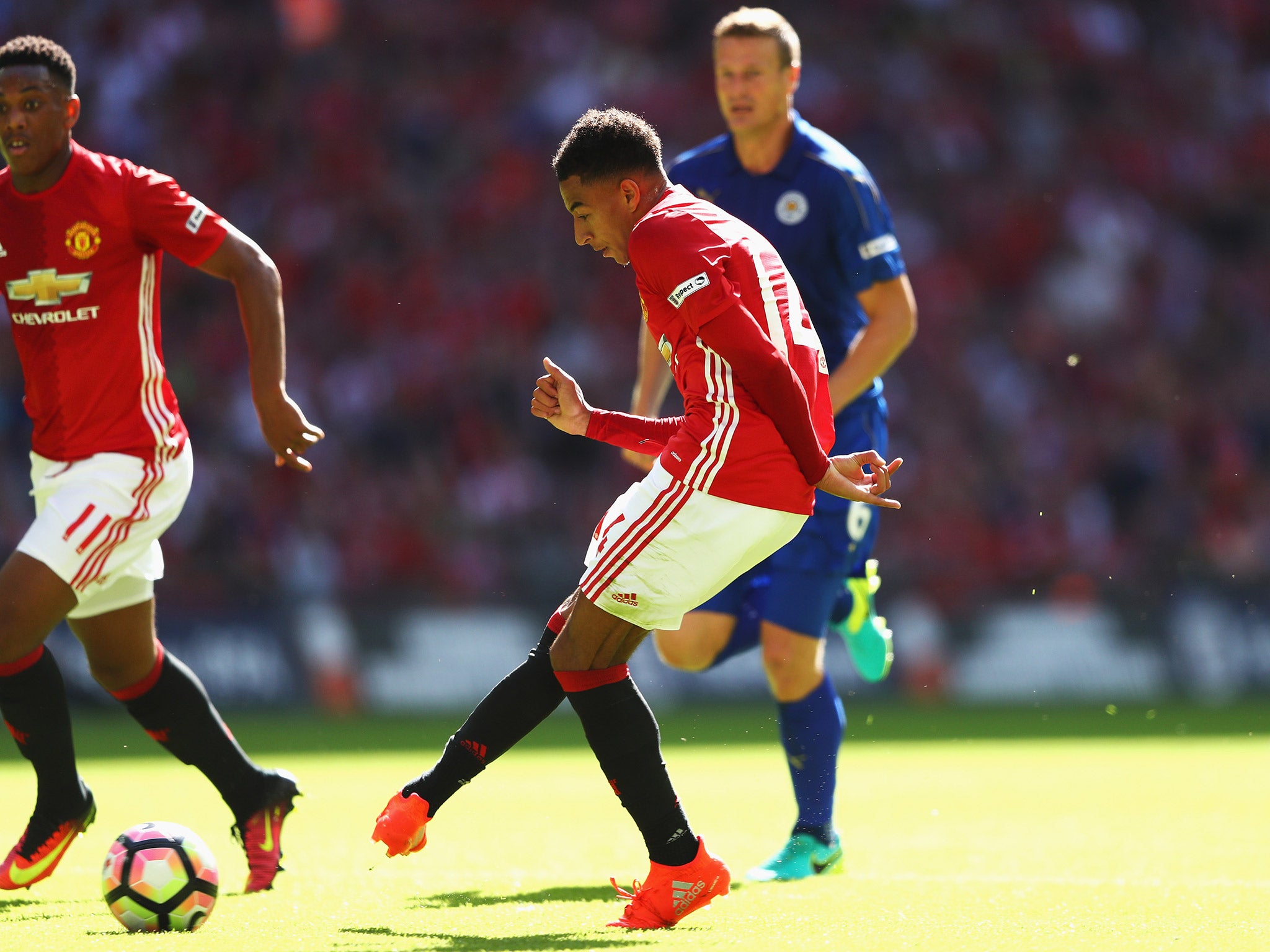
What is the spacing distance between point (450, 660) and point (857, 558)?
7.24 metres

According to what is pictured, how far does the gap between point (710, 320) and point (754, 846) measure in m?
2.78

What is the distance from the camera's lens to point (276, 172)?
648 inches

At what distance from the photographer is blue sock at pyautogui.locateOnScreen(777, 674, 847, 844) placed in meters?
5.29

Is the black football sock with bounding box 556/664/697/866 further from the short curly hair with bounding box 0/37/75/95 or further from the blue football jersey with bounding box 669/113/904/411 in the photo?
the short curly hair with bounding box 0/37/75/95

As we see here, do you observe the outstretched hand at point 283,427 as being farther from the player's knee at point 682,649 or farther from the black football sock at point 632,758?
the player's knee at point 682,649

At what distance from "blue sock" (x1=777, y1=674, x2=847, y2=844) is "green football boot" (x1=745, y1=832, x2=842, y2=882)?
8 centimetres

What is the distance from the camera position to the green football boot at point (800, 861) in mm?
5082

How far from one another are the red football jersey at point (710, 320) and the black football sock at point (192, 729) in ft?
5.82

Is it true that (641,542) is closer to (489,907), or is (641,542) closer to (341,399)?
(489,907)

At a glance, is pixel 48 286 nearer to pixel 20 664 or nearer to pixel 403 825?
pixel 20 664

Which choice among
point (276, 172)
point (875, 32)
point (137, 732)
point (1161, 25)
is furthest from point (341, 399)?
point (1161, 25)

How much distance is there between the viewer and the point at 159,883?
4.05 m

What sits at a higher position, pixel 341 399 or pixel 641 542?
pixel 641 542

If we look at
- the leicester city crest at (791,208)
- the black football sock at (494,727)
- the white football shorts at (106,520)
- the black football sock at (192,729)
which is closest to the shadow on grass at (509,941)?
the black football sock at (494,727)
